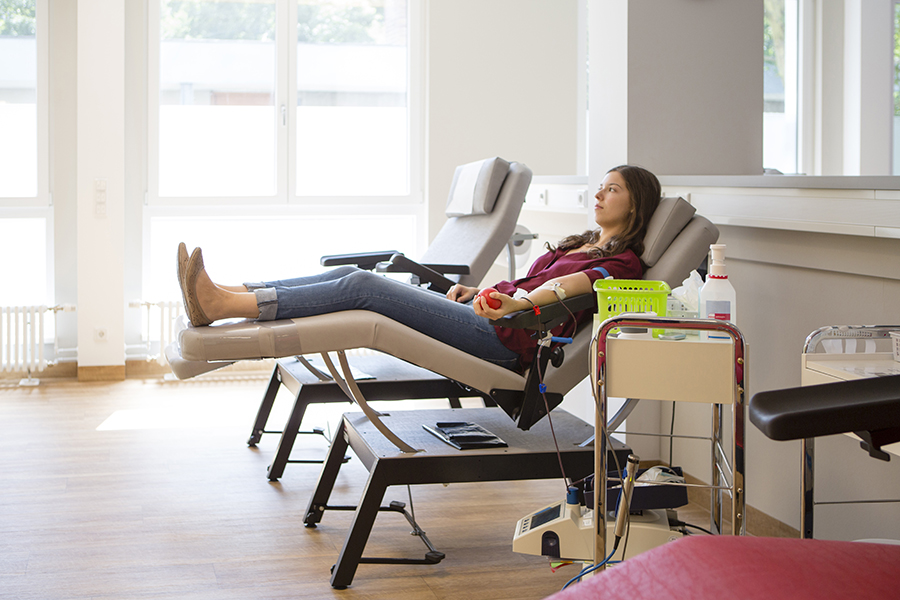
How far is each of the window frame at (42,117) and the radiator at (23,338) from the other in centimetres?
63

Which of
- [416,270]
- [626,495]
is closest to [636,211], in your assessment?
[416,270]

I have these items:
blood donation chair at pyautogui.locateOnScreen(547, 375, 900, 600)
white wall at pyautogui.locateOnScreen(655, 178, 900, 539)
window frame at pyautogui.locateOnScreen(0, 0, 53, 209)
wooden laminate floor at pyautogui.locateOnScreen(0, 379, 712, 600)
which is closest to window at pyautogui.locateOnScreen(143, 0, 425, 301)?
window frame at pyautogui.locateOnScreen(0, 0, 53, 209)

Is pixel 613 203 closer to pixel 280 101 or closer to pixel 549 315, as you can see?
pixel 549 315

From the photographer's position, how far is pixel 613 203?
2.45 m

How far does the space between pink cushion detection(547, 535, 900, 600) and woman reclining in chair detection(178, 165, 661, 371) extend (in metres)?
1.35

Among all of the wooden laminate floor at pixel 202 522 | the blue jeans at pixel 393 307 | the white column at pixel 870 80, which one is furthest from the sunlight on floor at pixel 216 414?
the white column at pixel 870 80

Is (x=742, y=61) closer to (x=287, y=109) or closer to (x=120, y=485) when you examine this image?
(x=120, y=485)

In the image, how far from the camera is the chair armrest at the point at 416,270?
2887 millimetres

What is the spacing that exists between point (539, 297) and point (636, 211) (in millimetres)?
442

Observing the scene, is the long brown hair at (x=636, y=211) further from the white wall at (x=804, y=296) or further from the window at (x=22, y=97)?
the window at (x=22, y=97)

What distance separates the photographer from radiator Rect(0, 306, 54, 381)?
4438mm

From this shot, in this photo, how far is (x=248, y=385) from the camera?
4.54 metres

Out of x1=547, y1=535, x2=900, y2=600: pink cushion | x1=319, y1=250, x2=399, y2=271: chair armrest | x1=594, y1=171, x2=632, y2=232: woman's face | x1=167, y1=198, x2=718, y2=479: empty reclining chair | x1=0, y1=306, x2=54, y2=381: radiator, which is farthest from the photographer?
x1=0, y1=306, x2=54, y2=381: radiator

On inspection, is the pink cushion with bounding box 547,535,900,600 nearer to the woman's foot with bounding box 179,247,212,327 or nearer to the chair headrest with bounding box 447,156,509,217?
the woman's foot with bounding box 179,247,212,327
